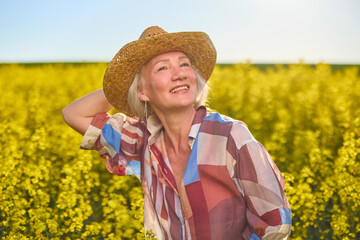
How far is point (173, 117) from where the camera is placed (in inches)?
70.5

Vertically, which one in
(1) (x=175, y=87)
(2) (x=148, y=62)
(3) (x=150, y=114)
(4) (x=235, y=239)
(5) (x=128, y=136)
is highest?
(2) (x=148, y=62)

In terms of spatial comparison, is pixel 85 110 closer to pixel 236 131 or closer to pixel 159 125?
pixel 159 125

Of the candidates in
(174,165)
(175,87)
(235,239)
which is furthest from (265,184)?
(175,87)

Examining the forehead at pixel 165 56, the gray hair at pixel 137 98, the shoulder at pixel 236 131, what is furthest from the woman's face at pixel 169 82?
the shoulder at pixel 236 131

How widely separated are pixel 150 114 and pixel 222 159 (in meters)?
0.66

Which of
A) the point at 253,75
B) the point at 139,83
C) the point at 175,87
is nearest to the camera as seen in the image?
the point at 175,87

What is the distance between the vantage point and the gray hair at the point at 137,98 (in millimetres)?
1938

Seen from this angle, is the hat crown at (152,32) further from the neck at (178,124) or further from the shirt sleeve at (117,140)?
the shirt sleeve at (117,140)

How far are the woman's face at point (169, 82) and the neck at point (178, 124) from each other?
0.05 m

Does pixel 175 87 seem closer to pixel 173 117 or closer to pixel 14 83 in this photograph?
pixel 173 117

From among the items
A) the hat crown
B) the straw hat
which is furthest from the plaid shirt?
the hat crown

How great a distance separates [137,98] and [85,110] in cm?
39

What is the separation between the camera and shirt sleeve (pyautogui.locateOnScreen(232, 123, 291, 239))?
143 cm

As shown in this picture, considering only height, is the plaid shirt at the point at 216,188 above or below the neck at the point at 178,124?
below
